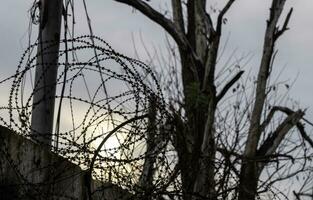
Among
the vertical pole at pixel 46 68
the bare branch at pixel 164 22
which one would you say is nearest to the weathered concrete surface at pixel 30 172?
the vertical pole at pixel 46 68

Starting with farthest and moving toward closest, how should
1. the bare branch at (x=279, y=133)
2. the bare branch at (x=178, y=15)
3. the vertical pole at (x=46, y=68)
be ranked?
the bare branch at (x=178, y=15), the bare branch at (x=279, y=133), the vertical pole at (x=46, y=68)

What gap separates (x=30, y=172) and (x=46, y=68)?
86cm

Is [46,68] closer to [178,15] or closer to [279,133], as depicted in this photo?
[279,133]

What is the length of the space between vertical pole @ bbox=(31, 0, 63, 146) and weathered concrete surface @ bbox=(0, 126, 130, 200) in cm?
36

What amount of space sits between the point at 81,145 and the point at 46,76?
4.62 ft

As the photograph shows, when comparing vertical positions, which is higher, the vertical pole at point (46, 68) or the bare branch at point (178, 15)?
the bare branch at point (178, 15)

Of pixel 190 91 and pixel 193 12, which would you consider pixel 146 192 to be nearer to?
pixel 190 91

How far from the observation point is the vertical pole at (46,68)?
A: 5.57 meters

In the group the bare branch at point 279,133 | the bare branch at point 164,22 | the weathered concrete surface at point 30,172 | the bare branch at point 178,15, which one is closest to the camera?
the weathered concrete surface at point 30,172

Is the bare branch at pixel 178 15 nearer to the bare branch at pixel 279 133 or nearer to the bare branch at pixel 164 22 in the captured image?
the bare branch at pixel 164 22

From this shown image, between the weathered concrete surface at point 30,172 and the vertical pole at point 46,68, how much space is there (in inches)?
14.3

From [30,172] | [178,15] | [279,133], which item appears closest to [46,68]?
[30,172]

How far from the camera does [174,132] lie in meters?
4.75

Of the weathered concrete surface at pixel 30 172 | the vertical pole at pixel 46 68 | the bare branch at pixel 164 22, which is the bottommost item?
the weathered concrete surface at pixel 30 172
